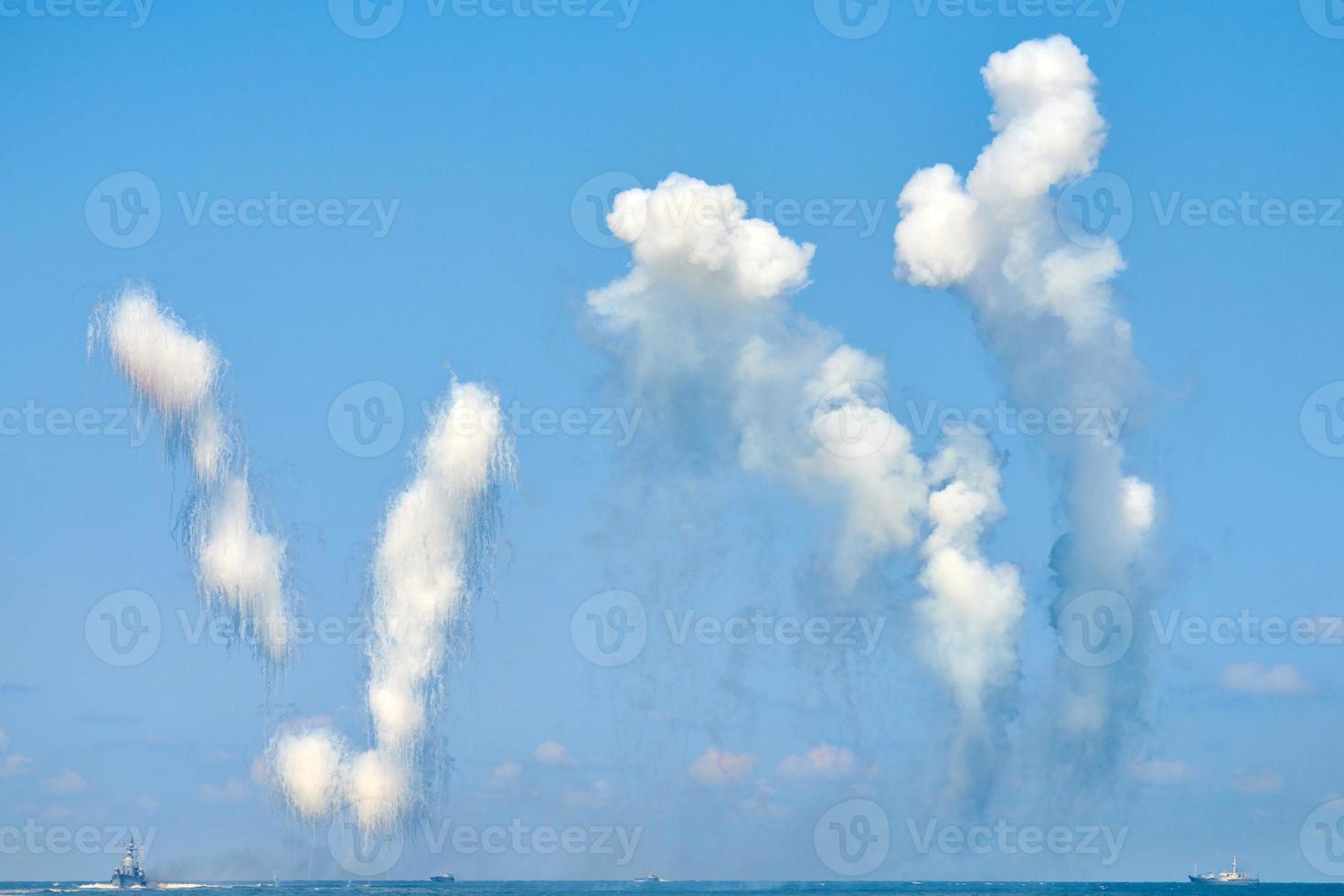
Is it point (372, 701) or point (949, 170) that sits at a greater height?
point (949, 170)

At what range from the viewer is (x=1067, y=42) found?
140m

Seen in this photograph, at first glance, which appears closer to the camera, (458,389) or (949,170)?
(458,389)

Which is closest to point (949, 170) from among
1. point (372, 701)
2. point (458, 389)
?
point (458, 389)

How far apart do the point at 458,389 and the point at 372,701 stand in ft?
86.0

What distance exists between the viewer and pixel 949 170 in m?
146

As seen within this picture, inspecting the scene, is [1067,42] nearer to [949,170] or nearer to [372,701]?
[949,170]

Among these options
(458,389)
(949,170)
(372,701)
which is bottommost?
(372,701)

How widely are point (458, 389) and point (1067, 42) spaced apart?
56.8 meters

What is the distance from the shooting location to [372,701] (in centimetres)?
13725

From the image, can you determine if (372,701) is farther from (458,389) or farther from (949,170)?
(949,170)

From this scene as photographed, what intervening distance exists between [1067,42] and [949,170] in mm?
14184

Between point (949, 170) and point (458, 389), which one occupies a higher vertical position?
point (949, 170)

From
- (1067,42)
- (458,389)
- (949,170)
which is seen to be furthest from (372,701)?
(1067,42)

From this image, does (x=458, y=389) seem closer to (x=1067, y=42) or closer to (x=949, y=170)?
(x=949, y=170)
